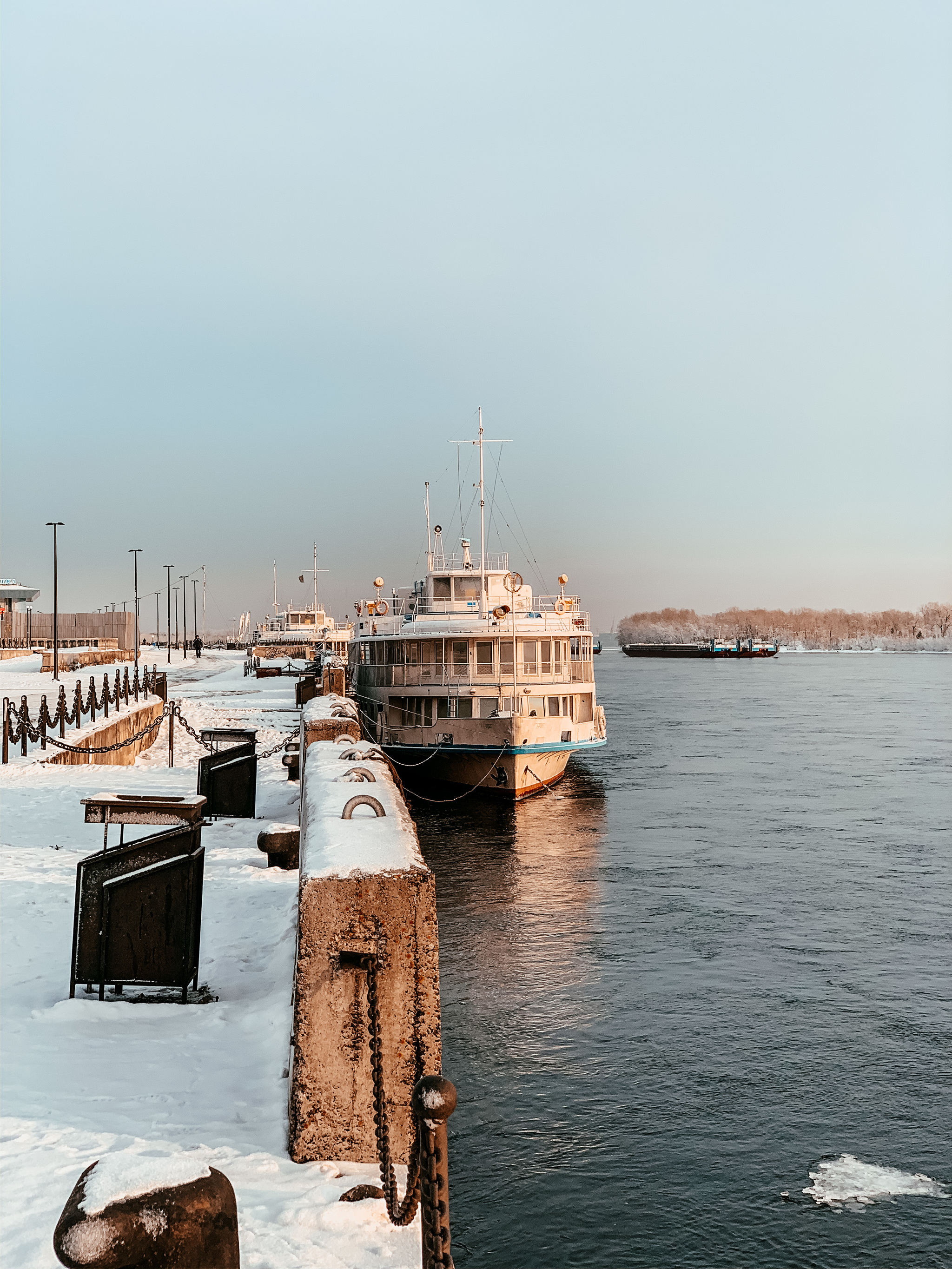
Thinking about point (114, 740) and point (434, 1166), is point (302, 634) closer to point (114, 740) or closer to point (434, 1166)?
point (114, 740)

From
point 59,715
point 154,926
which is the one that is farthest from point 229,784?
point 59,715

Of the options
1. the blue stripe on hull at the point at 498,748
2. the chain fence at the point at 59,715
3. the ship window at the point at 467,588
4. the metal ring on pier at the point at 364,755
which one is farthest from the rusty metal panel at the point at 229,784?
the ship window at the point at 467,588

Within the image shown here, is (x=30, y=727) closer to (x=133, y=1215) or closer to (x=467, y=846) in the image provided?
(x=467, y=846)

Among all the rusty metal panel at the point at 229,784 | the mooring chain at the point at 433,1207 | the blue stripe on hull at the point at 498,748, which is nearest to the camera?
the mooring chain at the point at 433,1207

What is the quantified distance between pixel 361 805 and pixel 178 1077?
1981mm

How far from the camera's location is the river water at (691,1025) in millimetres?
8117

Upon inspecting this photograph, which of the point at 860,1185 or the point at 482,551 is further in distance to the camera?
the point at 482,551

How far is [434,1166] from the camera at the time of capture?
12.6ft

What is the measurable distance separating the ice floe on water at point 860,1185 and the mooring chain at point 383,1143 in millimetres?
5270

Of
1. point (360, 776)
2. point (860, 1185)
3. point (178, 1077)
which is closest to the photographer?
point (178, 1077)

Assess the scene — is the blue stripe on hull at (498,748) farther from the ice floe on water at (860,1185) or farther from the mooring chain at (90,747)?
the ice floe on water at (860,1185)

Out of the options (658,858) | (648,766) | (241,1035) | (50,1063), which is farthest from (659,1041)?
(648,766)

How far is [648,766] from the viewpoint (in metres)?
38.6

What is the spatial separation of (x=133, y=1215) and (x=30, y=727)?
18.9 m
